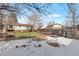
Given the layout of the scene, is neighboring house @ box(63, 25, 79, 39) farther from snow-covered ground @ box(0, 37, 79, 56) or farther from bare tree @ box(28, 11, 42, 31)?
bare tree @ box(28, 11, 42, 31)

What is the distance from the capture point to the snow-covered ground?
1.72m

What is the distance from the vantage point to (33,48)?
1.74 meters

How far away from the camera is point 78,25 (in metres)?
1.73

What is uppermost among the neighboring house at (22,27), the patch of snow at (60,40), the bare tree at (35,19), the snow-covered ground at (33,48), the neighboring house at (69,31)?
the bare tree at (35,19)

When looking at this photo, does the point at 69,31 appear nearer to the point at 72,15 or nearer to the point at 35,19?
the point at 72,15

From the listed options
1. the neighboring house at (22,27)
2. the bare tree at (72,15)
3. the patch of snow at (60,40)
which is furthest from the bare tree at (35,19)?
the bare tree at (72,15)

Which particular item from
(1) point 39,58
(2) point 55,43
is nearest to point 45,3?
(2) point 55,43

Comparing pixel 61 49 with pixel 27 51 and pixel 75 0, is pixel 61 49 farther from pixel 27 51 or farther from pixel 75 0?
pixel 75 0

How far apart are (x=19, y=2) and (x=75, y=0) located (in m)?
0.52

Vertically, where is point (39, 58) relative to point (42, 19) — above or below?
below

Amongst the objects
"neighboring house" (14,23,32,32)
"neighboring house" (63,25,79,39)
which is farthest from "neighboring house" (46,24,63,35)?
"neighboring house" (14,23,32,32)

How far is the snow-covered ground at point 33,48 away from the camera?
67.9 inches

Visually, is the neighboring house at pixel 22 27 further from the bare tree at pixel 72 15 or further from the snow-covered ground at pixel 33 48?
the bare tree at pixel 72 15

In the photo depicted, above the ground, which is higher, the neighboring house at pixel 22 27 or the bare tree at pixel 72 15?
the bare tree at pixel 72 15
